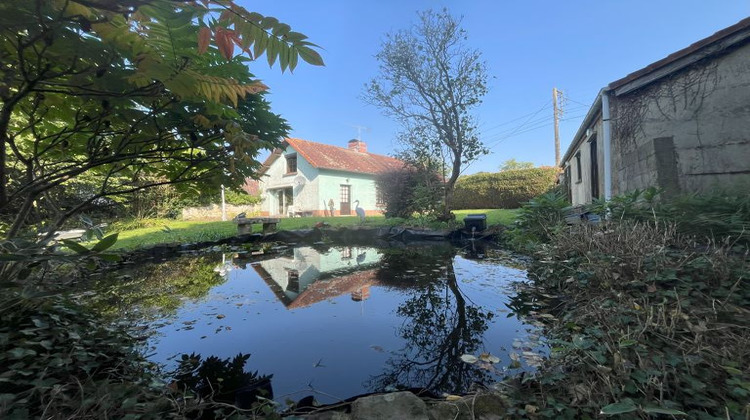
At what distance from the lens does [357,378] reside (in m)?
2.10

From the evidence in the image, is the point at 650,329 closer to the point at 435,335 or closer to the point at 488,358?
the point at 488,358

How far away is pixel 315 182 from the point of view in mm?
19172

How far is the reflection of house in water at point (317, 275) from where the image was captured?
13.2ft

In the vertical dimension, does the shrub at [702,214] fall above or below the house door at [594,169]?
below

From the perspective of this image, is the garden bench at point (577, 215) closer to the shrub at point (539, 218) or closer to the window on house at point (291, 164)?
the shrub at point (539, 218)

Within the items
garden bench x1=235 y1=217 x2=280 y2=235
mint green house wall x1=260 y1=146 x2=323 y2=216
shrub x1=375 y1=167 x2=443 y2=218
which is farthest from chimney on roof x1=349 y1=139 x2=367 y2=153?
garden bench x1=235 y1=217 x2=280 y2=235

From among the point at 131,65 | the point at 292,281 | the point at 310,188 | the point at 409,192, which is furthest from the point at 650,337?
the point at 310,188

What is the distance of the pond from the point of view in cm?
214

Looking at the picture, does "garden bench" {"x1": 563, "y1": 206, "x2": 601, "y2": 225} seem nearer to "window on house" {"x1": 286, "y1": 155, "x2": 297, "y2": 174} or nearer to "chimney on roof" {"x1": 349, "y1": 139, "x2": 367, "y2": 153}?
"window on house" {"x1": 286, "y1": 155, "x2": 297, "y2": 174}

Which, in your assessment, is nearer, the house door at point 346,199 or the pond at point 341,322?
the pond at point 341,322

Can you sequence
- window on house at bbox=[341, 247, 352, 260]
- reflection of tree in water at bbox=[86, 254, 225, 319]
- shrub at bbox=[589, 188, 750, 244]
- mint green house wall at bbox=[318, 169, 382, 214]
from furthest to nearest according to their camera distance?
mint green house wall at bbox=[318, 169, 382, 214] < window on house at bbox=[341, 247, 352, 260] < reflection of tree in water at bbox=[86, 254, 225, 319] < shrub at bbox=[589, 188, 750, 244]

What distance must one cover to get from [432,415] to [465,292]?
2639 millimetres

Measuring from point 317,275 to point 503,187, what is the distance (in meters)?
15.7

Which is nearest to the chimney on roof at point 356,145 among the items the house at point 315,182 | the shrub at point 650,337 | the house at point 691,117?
the house at point 315,182
